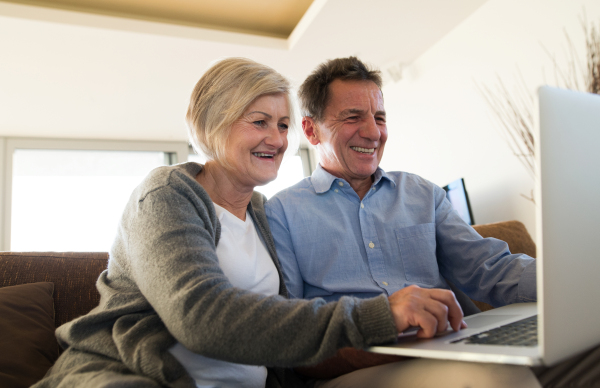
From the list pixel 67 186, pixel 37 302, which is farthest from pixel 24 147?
pixel 37 302

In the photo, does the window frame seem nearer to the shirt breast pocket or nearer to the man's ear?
the man's ear

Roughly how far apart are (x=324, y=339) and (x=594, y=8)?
8.69 ft

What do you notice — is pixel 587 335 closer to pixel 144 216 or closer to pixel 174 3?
pixel 144 216

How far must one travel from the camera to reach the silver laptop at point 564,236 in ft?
1.54

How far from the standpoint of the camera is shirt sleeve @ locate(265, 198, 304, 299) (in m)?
1.26

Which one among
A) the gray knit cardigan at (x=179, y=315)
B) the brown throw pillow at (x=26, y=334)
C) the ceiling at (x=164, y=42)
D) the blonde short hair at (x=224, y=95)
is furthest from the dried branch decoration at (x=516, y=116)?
the brown throw pillow at (x=26, y=334)

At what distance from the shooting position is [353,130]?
1.54 metres

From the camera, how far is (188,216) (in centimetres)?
86

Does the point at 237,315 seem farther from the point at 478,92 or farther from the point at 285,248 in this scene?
the point at 478,92

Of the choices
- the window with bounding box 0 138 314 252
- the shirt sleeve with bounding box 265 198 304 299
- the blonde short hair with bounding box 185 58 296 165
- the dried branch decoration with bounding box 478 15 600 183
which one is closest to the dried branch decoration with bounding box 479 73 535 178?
the dried branch decoration with bounding box 478 15 600 183

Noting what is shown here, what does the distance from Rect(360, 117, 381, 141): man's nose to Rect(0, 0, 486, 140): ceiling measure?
1770mm

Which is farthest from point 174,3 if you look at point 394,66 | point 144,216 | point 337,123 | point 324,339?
point 324,339

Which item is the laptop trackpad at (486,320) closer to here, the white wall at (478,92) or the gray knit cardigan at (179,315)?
the gray knit cardigan at (179,315)

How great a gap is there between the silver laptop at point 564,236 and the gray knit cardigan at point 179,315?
0.59ft
